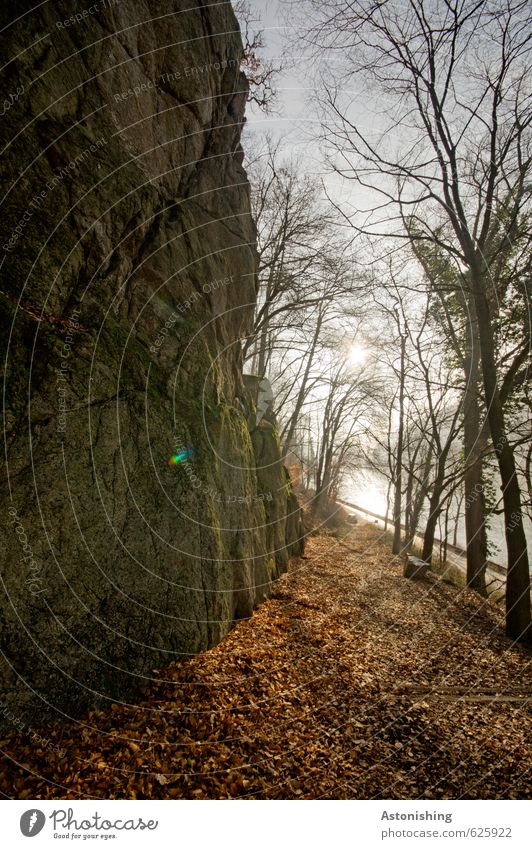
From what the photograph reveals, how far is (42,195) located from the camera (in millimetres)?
4266

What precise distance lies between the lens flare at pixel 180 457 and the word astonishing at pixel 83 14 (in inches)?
250

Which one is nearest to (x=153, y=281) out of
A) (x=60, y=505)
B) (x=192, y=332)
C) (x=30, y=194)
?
(x=192, y=332)

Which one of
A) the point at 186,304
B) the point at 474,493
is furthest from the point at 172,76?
the point at 474,493

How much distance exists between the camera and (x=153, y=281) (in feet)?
20.0

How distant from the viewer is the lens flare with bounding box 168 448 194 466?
205 inches

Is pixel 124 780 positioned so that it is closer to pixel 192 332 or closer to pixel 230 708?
pixel 230 708

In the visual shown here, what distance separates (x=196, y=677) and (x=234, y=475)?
3866 mm

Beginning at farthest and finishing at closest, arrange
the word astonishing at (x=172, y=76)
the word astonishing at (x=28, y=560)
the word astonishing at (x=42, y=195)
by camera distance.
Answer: the word astonishing at (x=172, y=76)
the word astonishing at (x=42, y=195)
the word astonishing at (x=28, y=560)

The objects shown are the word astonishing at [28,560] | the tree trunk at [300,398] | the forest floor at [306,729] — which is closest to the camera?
the forest floor at [306,729]

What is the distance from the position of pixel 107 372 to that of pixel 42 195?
237cm

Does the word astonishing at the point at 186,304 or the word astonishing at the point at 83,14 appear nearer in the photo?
the word astonishing at the point at 83,14
